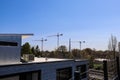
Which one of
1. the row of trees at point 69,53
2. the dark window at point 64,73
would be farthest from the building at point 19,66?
the row of trees at point 69,53

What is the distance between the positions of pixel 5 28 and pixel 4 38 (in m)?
9.35

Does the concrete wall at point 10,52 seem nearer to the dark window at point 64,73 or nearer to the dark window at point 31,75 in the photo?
the dark window at point 31,75

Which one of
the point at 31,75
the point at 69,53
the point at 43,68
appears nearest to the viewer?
the point at 31,75

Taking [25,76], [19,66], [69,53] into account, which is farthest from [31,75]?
[69,53]

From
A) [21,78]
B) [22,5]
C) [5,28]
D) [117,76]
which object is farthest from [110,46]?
[117,76]

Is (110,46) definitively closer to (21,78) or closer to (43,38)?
(43,38)

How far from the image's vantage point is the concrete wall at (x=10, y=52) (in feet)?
31.4

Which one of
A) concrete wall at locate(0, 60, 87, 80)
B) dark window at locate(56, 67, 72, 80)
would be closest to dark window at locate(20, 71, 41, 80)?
concrete wall at locate(0, 60, 87, 80)

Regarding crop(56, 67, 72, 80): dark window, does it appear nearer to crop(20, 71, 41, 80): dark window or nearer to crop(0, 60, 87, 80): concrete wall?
crop(0, 60, 87, 80): concrete wall

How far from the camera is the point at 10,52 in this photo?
1018cm

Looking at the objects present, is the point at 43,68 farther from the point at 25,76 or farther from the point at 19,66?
the point at 19,66

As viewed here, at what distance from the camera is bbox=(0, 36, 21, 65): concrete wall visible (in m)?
9.57

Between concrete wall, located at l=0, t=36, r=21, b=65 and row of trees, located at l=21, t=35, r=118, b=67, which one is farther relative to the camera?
row of trees, located at l=21, t=35, r=118, b=67

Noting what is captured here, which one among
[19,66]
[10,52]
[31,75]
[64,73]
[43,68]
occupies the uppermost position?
[10,52]
